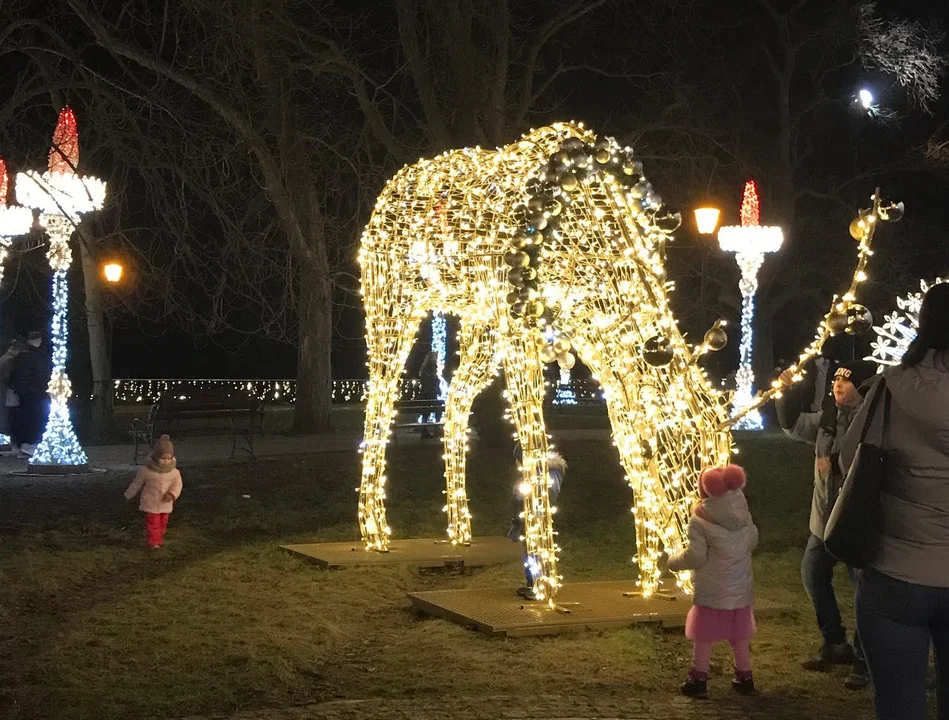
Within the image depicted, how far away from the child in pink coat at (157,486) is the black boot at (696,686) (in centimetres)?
579

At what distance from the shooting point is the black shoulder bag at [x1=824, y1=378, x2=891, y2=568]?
4.10m

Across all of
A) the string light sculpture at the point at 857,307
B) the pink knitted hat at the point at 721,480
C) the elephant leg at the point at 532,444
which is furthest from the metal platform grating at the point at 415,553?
the pink knitted hat at the point at 721,480

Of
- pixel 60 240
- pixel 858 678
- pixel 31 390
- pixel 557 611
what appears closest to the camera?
pixel 858 678

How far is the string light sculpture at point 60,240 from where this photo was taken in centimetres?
1557

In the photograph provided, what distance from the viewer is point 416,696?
6.50 m

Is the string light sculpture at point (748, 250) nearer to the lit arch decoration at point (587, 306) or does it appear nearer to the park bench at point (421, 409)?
the park bench at point (421, 409)

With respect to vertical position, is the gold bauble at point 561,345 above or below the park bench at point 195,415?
above

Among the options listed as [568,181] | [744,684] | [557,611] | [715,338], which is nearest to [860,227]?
[715,338]

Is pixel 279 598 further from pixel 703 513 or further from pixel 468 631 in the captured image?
pixel 703 513

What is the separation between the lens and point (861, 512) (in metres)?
4.10

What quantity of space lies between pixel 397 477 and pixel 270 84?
20.3 ft

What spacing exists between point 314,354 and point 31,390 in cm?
584

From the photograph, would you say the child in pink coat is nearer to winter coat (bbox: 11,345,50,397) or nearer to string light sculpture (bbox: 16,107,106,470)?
string light sculpture (bbox: 16,107,106,470)

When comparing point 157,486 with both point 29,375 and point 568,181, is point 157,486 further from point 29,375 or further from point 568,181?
point 29,375
